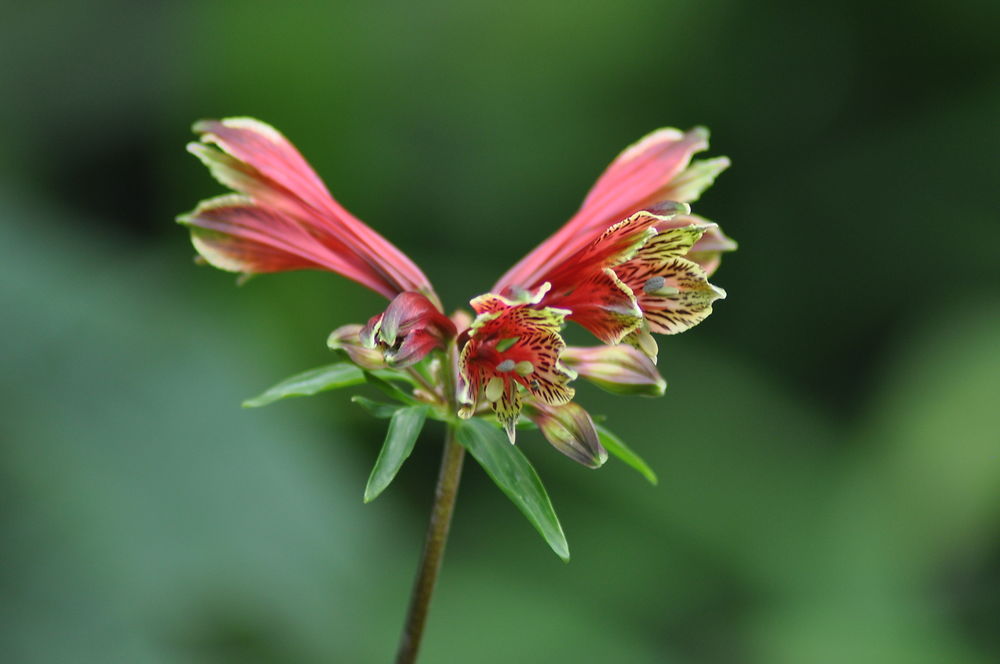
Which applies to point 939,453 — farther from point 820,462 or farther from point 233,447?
point 233,447

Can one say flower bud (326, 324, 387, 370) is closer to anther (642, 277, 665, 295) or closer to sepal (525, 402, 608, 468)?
sepal (525, 402, 608, 468)

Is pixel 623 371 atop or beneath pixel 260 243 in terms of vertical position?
beneath

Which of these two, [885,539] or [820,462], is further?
[820,462]

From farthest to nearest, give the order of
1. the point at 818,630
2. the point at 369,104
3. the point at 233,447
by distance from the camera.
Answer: the point at 369,104, the point at 818,630, the point at 233,447

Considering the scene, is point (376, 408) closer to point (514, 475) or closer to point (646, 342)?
point (514, 475)

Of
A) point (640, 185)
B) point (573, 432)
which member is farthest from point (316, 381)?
point (640, 185)

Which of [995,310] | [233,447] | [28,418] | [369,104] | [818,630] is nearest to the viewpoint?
[28,418]

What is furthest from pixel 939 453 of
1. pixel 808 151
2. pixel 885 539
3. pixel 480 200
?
pixel 480 200

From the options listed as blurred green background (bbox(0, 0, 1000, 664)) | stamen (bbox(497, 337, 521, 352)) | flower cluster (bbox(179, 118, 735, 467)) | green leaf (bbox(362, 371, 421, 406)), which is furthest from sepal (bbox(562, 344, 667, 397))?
blurred green background (bbox(0, 0, 1000, 664))
